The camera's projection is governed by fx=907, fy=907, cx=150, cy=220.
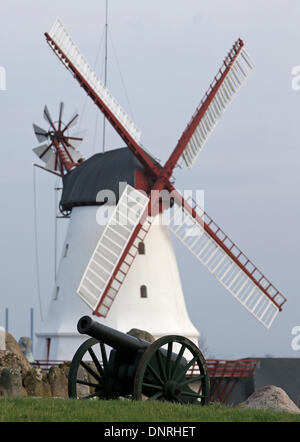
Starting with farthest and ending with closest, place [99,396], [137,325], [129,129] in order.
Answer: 1. [129,129]
2. [137,325]
3. [99,396]

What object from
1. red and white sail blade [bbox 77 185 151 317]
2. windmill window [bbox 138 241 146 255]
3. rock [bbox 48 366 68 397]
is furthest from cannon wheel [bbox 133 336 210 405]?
windmill window [bbox 138 241 146 255]

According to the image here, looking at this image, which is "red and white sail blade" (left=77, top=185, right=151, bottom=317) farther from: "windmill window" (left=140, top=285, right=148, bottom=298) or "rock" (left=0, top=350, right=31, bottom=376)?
"rock" (left=0, top=350, right=31, bottom=376)

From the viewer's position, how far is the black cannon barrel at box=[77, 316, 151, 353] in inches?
489

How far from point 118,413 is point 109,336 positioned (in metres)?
2.13

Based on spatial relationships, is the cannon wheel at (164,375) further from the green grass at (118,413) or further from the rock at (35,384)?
the rock at (35,384)

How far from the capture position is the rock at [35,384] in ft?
66.5

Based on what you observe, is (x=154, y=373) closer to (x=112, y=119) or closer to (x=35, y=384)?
(x=35, y=384)

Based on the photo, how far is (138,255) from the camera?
1141 inches

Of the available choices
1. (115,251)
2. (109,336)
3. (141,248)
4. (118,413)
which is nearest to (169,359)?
(109,336)

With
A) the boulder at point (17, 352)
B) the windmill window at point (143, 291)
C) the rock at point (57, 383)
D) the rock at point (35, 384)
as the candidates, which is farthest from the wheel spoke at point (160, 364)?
the windmill window at point (143, 291)

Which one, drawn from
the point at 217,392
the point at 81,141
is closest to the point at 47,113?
the point at 81,141

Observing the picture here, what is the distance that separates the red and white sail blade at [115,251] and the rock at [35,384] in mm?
6134

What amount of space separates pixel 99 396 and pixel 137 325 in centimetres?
1517

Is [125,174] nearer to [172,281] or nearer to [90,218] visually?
[90,218]
